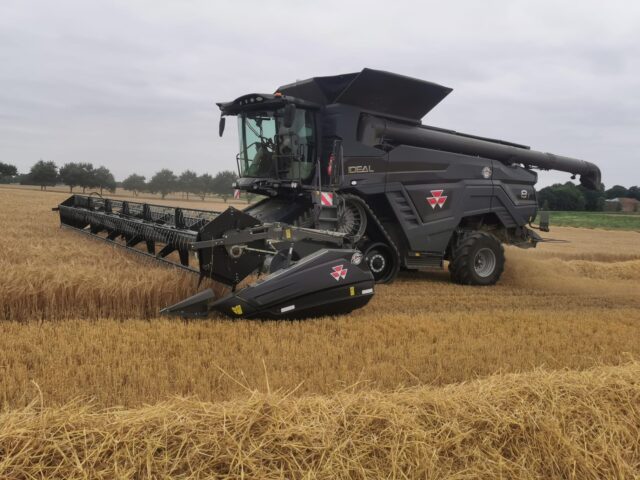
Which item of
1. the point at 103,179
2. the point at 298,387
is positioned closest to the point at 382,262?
the point at 298,387

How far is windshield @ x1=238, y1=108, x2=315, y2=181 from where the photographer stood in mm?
7156

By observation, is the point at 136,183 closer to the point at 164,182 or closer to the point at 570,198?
the point at 164,182

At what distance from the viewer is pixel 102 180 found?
214ft

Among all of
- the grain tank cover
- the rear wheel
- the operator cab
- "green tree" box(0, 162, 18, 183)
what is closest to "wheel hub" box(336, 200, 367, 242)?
the rear wheel

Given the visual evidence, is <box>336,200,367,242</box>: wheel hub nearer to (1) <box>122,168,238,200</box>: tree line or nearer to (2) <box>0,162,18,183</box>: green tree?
(1) <box>122,168,238,200</box>: tree line

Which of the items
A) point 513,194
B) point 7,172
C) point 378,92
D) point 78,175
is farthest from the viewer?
point 7,172

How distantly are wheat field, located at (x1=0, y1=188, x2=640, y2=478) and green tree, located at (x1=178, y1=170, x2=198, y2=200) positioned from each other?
59743mm

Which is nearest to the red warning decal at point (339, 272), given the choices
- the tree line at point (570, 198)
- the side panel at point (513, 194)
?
the side panel at point (513, 194)

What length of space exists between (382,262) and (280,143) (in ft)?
7.49

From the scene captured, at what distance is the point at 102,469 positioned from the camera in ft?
6.31

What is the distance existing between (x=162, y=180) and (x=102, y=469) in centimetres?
7016

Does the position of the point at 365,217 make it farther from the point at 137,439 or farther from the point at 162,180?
the point at 162,180

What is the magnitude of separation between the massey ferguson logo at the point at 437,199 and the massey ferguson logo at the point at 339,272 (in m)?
3.58

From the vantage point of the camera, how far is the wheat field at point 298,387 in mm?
2037
